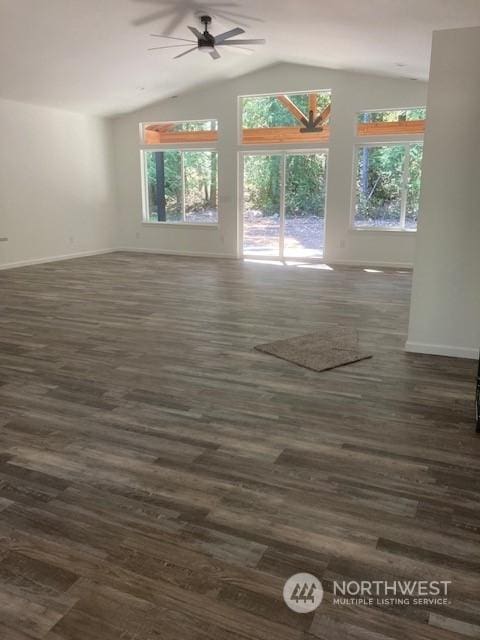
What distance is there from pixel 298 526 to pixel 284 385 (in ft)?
4.96

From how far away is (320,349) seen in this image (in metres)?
4.13

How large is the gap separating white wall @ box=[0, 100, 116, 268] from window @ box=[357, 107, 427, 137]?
538cm

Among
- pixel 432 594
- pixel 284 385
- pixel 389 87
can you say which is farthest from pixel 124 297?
pixel 389 87

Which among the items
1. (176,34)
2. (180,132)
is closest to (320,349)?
(176,34)

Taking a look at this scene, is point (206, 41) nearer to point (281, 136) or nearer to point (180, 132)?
point (281, 136)

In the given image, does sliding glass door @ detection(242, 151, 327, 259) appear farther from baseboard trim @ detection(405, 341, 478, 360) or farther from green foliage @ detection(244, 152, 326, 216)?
baseboard trim @ detection(405, 341, 478, 360)

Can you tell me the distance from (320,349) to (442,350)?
3.24ft

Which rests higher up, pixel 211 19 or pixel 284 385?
pixel 211 19

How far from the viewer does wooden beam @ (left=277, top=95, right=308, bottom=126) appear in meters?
9.10

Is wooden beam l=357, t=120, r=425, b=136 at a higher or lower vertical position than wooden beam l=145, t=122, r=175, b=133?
lower

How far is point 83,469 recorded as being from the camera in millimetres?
2350

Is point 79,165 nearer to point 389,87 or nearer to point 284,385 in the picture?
point 389,87

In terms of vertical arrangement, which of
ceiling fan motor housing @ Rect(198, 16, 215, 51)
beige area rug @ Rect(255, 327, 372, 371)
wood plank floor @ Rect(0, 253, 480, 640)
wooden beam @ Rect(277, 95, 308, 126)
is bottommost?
wood plank floor @ Rect(0, 253, 480, 640)

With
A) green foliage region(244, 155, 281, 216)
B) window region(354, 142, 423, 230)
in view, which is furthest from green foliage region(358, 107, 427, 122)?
green foliage region(244, 155, 281, 216)
